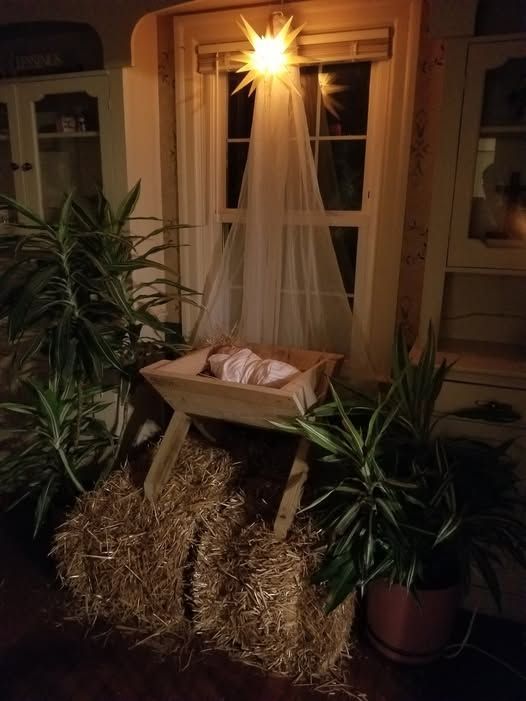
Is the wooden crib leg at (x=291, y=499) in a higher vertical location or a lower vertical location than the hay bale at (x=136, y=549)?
higher

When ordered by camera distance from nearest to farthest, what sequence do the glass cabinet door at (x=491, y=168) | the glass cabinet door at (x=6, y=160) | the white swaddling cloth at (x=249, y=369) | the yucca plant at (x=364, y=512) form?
the yucca plant at (x=364, y=512)
the glass cabinet door at (x=491, y=168)
the white swaddling cloth at (x=249, y=369)
the glass cabinet door at (x=6, y=160)

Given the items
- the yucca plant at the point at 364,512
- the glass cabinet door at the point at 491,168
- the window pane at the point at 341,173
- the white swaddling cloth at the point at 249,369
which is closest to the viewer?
the yucca plant at the point at 364,512

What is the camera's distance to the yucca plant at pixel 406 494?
1.48 metres

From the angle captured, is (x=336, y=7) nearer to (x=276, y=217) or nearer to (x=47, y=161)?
(x=276, y=217)

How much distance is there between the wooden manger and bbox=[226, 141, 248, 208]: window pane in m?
0.80

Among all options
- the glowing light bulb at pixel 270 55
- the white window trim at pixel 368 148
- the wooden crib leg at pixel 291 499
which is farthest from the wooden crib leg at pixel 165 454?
the glowing light bulb at pixel 270 55

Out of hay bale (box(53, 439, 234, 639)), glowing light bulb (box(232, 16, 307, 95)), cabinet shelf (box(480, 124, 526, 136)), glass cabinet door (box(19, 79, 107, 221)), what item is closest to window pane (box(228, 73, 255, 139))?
glowing light bulb (box(232, 16, 307, 95))

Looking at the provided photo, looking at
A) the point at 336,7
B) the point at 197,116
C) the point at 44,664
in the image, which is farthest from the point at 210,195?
the point at 44,664

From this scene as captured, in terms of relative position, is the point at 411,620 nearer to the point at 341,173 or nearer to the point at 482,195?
the point at 482,195

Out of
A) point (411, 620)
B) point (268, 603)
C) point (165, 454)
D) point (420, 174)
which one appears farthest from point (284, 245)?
point (411, 620)

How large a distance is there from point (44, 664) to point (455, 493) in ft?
4.73

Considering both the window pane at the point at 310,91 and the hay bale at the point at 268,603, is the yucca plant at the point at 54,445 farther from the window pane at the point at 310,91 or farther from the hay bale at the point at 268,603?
the window pane at the point at 310,91

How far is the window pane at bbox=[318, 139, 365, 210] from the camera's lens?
6.73ft

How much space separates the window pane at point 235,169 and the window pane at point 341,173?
0.37m
